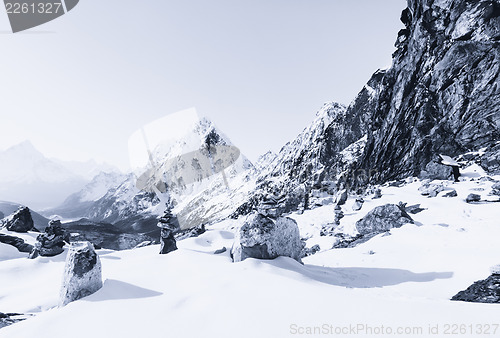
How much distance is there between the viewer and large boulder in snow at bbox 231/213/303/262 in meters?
9.74

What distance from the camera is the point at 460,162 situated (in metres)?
22.1

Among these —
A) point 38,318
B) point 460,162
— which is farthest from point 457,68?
point 38,318

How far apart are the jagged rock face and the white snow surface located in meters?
14.5

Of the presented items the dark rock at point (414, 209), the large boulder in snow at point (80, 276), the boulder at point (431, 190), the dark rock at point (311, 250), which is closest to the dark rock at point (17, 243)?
the large boulder in snow at point (80, 276)

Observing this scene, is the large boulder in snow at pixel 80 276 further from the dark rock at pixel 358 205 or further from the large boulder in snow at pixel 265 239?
the dark rock at pixel 358 205

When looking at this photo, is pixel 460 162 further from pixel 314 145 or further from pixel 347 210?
pixel 314 145

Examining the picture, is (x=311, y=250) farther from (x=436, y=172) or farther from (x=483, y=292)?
(x=436, y=172)

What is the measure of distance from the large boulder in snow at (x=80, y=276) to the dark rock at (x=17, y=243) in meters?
21.5

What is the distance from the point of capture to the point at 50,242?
1959 centimetres

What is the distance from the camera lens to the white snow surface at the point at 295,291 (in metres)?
4.46

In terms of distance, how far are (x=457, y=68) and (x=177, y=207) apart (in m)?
146

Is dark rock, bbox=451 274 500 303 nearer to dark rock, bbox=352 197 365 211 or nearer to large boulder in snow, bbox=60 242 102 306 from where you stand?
large boulder in snow, bbox=60 242 102 306

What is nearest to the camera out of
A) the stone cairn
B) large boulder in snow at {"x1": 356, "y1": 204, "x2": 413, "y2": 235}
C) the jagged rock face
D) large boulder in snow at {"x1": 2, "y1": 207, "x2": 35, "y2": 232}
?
large boulder in snow at {"x1": 356, "y1": 204, "x2": 413, "y2": 235}

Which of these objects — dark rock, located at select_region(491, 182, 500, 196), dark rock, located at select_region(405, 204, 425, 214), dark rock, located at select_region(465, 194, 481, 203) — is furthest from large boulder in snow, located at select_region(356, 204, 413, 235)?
dark rock, located at select_region(491, 182, 500, 196)
